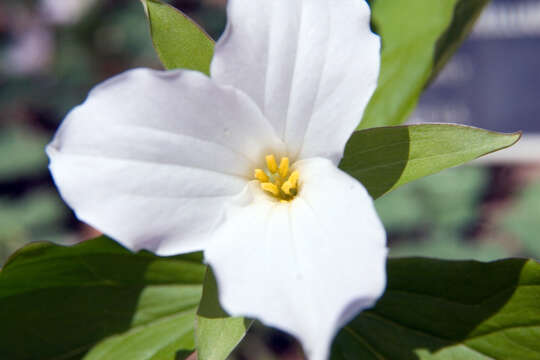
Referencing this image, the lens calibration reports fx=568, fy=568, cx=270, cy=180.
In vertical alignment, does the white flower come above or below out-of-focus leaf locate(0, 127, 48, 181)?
above

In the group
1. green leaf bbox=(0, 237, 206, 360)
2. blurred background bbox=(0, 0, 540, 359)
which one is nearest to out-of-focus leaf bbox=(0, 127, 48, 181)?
blurred background bbox=(0, 0, 540, 359)

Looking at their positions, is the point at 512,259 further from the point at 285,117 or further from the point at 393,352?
the point at 285,117

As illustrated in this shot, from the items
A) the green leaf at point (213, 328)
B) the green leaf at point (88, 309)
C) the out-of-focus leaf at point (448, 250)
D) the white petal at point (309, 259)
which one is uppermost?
the white petal at point (309, 259)

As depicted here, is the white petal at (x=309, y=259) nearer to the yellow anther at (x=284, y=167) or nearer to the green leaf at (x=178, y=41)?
the yellow anther at (x=284, y=167)

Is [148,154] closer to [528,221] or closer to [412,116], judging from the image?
[412,116]

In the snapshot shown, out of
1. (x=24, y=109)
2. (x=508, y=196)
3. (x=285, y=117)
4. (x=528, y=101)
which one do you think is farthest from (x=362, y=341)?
(x=24, y=109)

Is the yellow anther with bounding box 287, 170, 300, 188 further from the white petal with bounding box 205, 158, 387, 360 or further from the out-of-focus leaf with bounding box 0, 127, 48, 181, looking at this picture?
the out-of-focus leaf with bounding box 0, 127, 48, 181

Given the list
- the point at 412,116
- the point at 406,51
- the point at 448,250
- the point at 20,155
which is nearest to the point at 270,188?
the point at 406,51

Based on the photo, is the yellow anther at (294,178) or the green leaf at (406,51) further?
the green leaf at (406,51)

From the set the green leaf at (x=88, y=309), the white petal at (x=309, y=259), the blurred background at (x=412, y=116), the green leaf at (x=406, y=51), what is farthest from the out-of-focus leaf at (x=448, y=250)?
the white petal at (x=309, y=259)
